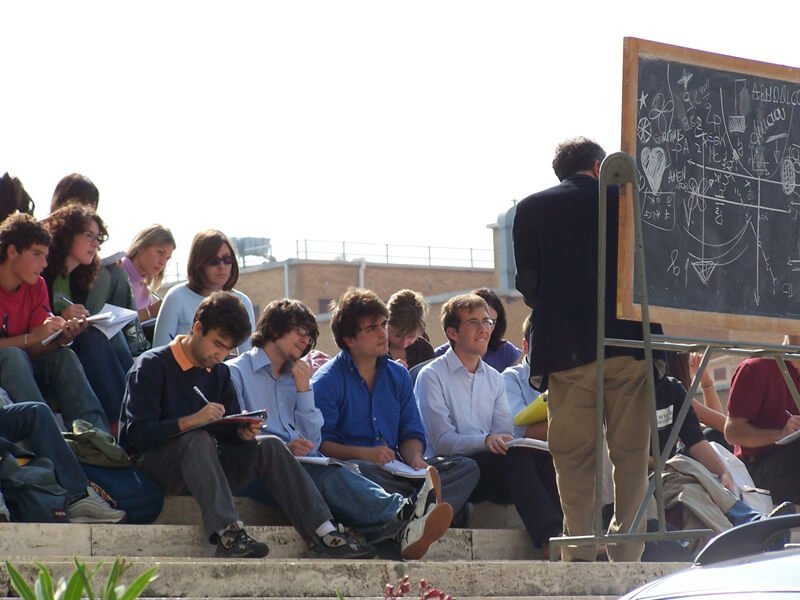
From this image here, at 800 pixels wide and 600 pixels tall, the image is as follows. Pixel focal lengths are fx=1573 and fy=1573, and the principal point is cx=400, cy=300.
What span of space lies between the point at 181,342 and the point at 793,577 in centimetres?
519

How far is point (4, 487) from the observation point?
733cm

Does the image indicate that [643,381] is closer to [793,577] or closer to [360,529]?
[360,529]

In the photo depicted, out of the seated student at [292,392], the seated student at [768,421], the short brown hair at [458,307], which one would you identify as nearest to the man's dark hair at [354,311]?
the seated student at [292,392]

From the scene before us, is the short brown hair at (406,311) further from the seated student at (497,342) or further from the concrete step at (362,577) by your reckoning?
the concrete step at (362,577)

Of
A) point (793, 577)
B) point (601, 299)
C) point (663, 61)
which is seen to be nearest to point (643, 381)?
point (601, 299)

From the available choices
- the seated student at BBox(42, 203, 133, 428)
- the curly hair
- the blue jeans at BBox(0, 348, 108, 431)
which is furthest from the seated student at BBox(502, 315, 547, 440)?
the blue jeans at BBox(0, 348, 108, 431)

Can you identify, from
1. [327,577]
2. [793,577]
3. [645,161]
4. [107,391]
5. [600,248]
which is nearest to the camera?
[793,577]

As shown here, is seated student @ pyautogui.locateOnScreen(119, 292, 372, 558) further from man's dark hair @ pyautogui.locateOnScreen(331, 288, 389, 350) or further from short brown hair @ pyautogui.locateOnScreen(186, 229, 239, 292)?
short brown hair @ pyautogui.locateOnScreen(186, 229, 239, 292)

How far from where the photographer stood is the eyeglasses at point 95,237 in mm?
9164

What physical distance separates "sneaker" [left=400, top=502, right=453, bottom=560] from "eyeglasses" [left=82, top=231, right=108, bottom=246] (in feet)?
8.99

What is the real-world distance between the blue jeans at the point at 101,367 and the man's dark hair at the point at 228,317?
1026mm

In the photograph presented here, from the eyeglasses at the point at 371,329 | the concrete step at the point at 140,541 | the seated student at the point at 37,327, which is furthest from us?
the eyeglasses at the point at 371,329

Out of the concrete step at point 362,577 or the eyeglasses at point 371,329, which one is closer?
the concrete step at point 362,577

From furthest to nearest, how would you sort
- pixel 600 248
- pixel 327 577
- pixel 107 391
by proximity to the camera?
1. pixel 107 391
2. pixel 600 248
3. pixel 327 577
